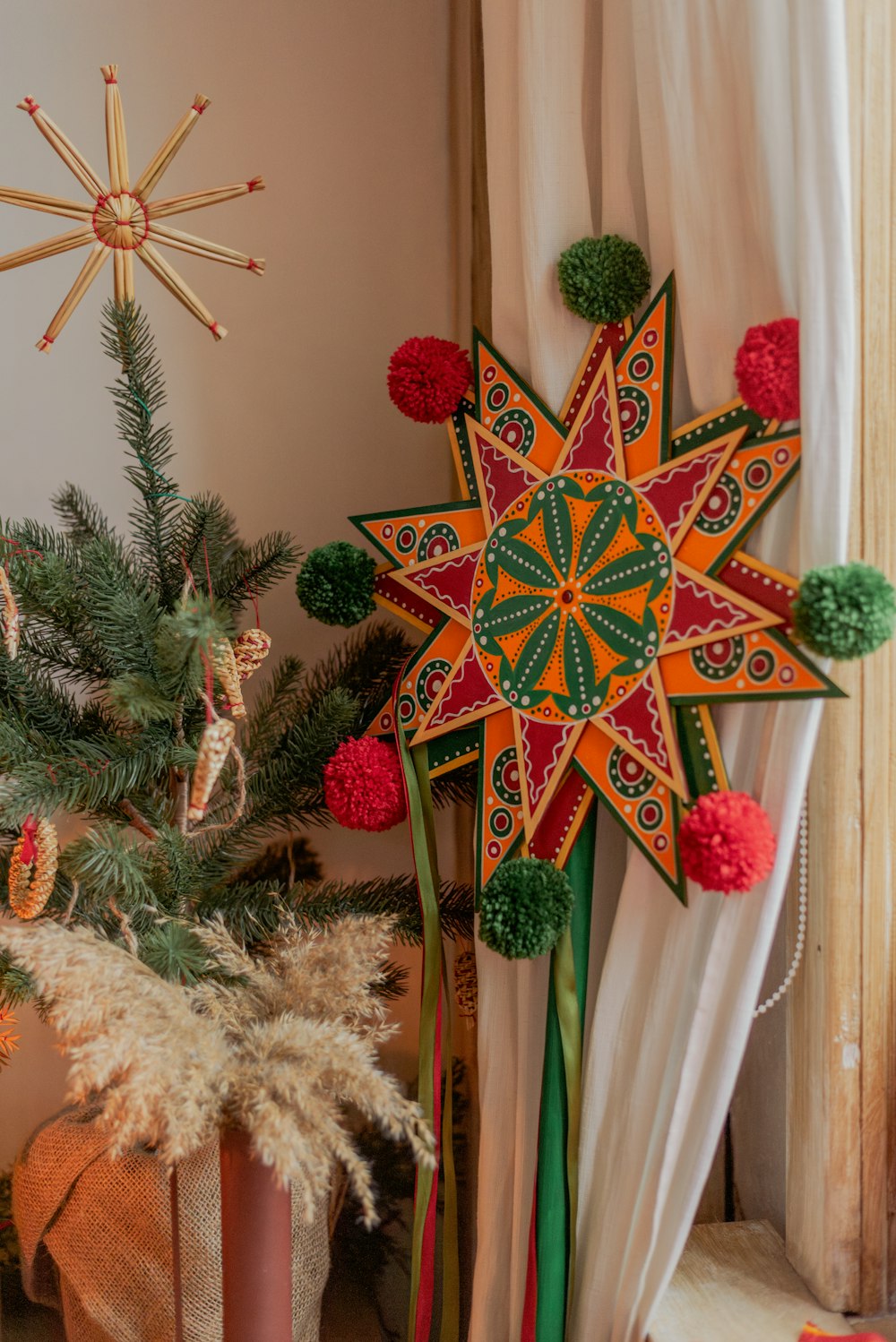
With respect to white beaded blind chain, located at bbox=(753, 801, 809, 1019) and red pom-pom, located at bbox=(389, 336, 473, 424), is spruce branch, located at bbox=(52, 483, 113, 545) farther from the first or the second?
white beaded blind chain, located at bbox=(753, 801, 809, 1019)

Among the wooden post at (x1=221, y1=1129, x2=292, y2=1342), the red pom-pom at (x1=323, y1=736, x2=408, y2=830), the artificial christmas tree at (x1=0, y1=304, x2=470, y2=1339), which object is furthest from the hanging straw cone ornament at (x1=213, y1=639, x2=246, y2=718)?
the wooden post at (x1=221, y1=1129, x2=292, y2=1342)

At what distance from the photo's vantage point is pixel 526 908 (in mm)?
824

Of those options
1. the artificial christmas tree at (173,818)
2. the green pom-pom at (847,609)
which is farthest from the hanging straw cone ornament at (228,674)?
the green pom-pom at (847,609)

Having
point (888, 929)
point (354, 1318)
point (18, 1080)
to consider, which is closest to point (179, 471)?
point (18, 1080)

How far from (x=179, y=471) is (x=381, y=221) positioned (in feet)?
1.33

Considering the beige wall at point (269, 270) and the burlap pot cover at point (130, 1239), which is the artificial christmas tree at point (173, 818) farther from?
the beige wall at point (269, 270)

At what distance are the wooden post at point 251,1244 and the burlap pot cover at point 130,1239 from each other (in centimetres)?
18

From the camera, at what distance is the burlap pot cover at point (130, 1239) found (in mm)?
940

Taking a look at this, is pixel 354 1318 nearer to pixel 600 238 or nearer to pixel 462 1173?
pixel 462 1173

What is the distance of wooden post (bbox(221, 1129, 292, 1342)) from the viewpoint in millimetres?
752

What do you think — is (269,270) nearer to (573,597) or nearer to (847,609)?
(573,597)

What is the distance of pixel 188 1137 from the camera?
26.7 inches

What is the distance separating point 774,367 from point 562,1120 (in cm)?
63

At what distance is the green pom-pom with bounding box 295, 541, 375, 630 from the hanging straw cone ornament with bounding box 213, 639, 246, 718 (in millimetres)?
160
